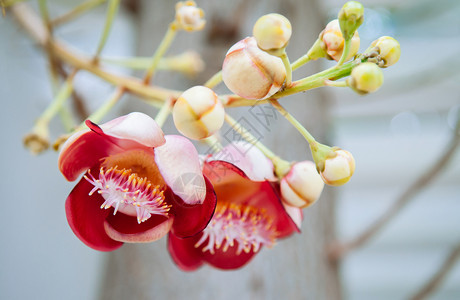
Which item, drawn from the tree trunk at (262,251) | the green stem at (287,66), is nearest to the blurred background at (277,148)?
the tree trunk at (262,251)

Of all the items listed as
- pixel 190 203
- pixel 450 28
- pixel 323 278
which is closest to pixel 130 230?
pixel 190 203

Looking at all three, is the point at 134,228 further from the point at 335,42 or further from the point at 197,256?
the point at 335,42

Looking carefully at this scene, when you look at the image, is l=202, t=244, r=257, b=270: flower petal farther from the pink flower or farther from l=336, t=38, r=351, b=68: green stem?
l=336, t=38, r=351, b=68: green stem

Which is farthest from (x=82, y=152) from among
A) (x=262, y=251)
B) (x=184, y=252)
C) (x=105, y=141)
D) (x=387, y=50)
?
(x=262, y=251)

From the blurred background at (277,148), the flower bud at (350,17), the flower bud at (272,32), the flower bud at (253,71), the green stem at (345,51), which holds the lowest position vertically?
the blurred background at (277,148)

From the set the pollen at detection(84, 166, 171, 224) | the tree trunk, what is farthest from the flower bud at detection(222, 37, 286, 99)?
the tree trunk

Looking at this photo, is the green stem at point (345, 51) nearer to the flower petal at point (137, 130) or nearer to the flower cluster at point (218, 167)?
the flower cluster at point (218, 167)

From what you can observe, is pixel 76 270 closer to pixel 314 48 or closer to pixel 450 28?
pixel 314 48
